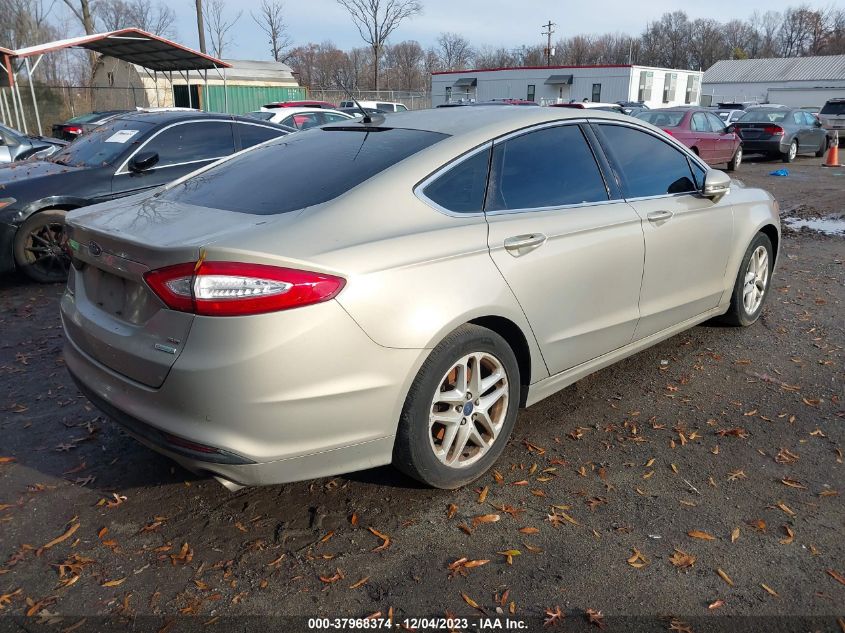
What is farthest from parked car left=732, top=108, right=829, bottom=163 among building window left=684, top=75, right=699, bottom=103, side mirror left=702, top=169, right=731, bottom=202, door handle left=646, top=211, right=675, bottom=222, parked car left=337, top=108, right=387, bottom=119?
building window left=684, top=75, right=699, bottom=103

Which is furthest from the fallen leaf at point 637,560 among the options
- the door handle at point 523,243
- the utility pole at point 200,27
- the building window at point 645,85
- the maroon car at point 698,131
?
the building window at point 645,85

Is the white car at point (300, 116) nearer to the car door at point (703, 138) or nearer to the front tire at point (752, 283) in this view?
the car door at point (703, 138)

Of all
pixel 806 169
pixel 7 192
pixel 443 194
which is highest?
pixel 443 194

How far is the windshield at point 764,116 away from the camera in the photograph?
65.7 ft

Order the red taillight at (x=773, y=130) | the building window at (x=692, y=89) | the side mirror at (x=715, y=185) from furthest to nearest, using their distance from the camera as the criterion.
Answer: the building window at (x=692, y=89) → the red taillight at (x=773, y=130) → the side mirror at (x=715, y=185)

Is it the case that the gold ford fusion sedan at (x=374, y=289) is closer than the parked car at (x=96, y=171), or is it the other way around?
the gold ford fusion sedan at (x=374, y=289)

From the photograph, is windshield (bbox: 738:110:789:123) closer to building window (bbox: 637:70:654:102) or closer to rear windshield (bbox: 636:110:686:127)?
rear windshield (bbox: 636:110:686:127)

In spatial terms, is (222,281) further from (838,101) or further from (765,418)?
(838,101)

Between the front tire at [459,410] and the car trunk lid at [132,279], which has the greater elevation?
the car trunk lid at [132,279]

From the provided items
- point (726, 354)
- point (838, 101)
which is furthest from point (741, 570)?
point (838, 101)

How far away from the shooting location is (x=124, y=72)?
37.5m

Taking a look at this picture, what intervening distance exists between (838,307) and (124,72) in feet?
130

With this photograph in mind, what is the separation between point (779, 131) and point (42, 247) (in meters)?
19.4

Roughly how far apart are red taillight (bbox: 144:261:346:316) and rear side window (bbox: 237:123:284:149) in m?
5.97
